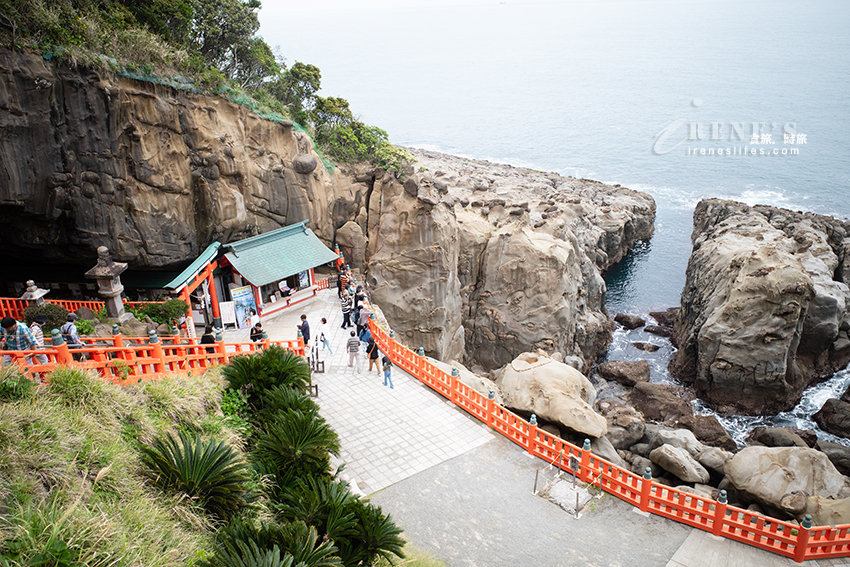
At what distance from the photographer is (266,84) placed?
1373 inches

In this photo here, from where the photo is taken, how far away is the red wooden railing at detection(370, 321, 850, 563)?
12742 mm

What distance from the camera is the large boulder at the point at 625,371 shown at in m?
37.8

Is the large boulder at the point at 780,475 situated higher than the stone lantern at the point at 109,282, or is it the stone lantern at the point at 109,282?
the stone lantern at the point at 109,282

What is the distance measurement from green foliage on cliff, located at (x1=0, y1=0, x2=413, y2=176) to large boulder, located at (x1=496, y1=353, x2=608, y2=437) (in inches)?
702

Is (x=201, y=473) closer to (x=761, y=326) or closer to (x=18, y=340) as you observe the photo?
(x=18, y=340)

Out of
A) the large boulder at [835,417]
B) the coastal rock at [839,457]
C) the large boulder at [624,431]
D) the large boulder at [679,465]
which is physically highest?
the large boulder at [679,465]

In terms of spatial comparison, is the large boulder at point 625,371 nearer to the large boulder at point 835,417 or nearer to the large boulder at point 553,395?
the large boulder at point 835,417

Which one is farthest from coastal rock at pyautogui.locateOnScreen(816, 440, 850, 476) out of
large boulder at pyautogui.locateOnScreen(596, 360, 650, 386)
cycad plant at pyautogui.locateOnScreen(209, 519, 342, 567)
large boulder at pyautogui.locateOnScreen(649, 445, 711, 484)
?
cycad plant at pyautogui.locateOnScreen(209, 519, 342, 567)

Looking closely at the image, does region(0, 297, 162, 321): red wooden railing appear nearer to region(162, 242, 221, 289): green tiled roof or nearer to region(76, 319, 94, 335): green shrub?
region(162, 242, 221, 289): green tiled roof

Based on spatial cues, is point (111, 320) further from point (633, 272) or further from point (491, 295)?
point (633, 272)

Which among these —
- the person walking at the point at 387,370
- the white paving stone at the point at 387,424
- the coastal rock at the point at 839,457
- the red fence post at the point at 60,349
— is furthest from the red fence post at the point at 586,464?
the coastal rock at the point at 839,457

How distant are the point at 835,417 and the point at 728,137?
91.5 metres

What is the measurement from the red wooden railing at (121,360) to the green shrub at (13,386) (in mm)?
850

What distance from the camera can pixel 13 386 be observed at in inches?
439
